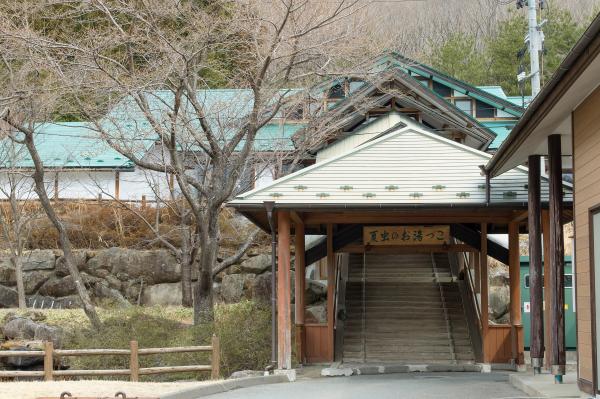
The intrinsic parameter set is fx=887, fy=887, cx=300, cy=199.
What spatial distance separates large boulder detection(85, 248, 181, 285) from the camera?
1264 inches

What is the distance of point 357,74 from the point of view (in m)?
20.9

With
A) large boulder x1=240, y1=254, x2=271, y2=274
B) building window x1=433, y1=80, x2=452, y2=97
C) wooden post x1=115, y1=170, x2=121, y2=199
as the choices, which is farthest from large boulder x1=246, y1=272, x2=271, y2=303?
building window x1=433, y1=80, x2=452, y2=97

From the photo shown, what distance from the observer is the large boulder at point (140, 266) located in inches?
1264

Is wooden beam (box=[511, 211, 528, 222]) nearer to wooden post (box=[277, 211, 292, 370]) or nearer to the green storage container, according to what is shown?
the green storage container

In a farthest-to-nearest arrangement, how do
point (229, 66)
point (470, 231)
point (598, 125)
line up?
point (229, 66) < point (470, 231) < point (598, 125)

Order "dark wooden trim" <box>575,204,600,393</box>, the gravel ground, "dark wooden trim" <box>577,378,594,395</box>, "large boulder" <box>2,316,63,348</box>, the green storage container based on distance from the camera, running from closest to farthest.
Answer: "dark wooden trim" <box>575,204,600,393</box>, "dark wooden trim" <box>577,378,594,395</box>, the gravel ground, the green storage container, "large boulder" <box>2,316,63,348</box>

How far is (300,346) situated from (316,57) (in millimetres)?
6707

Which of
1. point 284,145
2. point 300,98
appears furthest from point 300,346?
point 284,145

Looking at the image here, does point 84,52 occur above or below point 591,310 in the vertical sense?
above

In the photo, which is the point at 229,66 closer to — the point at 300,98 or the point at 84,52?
the point at 300,98

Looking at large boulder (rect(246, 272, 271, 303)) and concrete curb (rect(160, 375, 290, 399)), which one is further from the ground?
large boulder (rect(246, 272, 271, 303))

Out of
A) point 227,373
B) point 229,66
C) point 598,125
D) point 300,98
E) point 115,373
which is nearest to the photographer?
point 598,125

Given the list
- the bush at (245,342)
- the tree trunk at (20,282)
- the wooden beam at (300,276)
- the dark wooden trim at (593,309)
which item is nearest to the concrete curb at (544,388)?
the dark wooden trim at (593,309)

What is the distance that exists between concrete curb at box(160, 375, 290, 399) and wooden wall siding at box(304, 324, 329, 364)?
10.6ft
